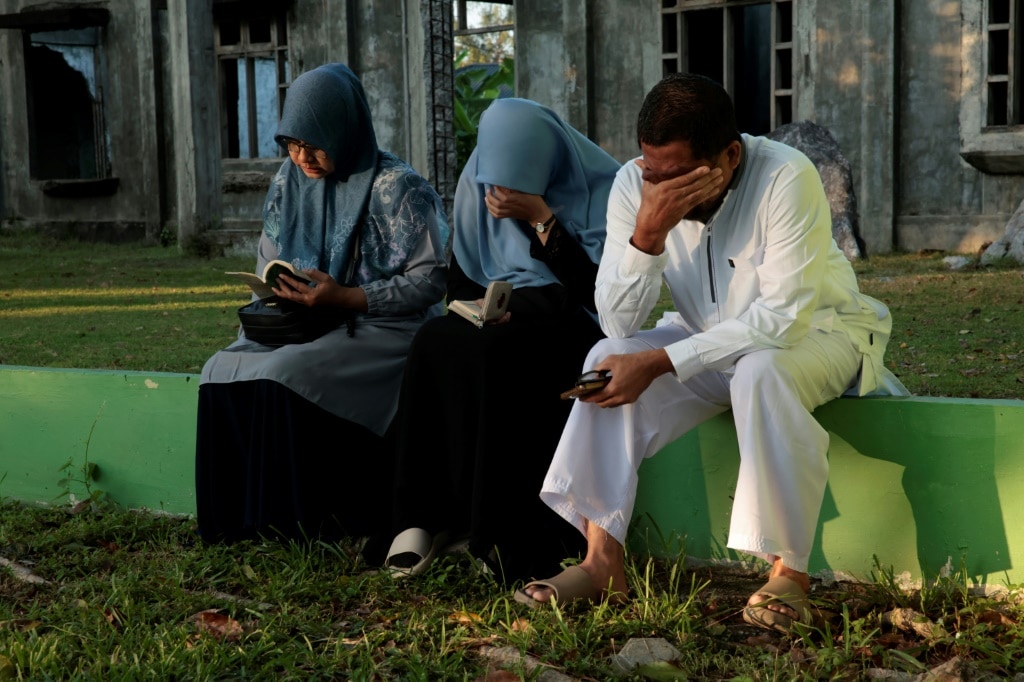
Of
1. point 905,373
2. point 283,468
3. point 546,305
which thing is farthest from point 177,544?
point 905,373

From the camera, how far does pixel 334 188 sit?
4.31 metres

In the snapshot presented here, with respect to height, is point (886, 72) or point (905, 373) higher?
point (886, 72)

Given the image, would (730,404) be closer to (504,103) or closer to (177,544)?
(504,103)

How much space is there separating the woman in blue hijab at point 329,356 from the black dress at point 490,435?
27 cm

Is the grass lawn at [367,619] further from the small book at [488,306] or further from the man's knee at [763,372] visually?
the small book at [488,306]

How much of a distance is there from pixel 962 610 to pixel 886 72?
9097 mm

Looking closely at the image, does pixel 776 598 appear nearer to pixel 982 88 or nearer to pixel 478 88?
pixel 982 88

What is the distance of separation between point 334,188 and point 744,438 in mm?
1861

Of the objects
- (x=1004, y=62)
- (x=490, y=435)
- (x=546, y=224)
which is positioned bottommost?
(x=490, y=435)

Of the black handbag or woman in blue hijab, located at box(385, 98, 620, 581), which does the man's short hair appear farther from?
the black handbag

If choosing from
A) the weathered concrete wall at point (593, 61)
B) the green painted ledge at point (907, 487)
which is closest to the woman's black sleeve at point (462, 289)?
the green painted ledge at point (907, 487)

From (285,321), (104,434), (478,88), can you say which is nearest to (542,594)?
(285,321)

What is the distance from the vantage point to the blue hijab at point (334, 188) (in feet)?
13.5

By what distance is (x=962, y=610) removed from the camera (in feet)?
10.2
